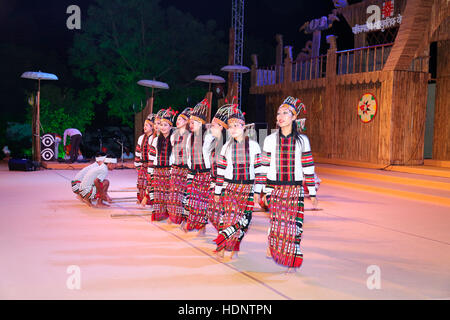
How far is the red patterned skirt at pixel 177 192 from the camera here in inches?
249

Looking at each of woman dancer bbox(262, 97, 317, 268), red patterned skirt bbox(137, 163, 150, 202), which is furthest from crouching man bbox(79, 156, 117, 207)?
woman dancer bbox(262, 97, 317, 268)

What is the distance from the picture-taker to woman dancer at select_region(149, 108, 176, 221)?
264 inches

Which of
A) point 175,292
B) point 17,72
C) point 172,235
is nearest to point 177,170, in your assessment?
point 172,235

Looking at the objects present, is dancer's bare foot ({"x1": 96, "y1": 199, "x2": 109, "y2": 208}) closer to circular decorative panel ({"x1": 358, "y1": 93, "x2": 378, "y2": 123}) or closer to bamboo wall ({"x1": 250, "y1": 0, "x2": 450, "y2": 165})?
bamboo wall ({"x1": 250, "y1": 0, "x2": 450, "y2": 165})

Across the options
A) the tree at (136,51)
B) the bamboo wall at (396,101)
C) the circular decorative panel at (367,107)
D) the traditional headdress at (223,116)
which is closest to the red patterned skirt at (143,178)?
the traditional headdress at (223,116)

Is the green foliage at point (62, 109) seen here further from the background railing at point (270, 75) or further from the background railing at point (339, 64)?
the background railing at point (339, 64)

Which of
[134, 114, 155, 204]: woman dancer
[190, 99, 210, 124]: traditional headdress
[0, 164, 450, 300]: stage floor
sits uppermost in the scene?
[190, 99, 210, 124]: traditional headdress

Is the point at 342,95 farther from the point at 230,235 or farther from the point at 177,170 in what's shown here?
the point at 230,235

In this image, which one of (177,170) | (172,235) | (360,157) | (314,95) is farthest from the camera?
(314,95)

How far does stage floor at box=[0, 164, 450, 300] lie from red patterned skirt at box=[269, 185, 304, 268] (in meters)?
0.16

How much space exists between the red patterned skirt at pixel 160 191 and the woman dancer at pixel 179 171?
276 mm

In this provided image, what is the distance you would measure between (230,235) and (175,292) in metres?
1.09

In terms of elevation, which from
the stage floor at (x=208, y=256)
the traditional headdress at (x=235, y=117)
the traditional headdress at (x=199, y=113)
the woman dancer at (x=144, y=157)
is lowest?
the stage floor at (x=208, y=256)

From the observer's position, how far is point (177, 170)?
20.8 ft
